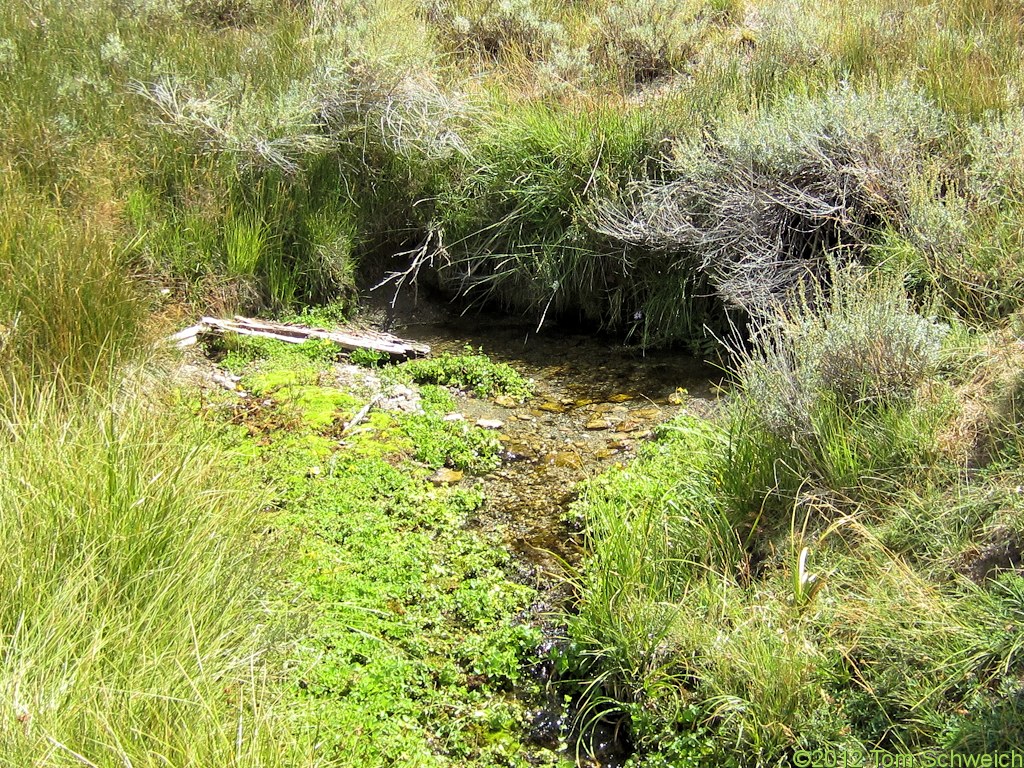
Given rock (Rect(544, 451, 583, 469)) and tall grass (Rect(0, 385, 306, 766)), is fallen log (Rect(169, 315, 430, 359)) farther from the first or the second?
tall grass (Rect(0, 385, 306, 766))

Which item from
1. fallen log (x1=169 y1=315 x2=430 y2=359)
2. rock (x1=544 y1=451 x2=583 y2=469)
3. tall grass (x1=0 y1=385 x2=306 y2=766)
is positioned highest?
tall grass (x1=0 y1=385 x2=306 y2=766)

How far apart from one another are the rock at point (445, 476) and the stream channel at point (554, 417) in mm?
168

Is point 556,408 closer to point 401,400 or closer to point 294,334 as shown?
point 401,400

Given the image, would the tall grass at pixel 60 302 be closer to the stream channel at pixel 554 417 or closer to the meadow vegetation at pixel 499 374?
the meadow vegetation at pixel 499 374

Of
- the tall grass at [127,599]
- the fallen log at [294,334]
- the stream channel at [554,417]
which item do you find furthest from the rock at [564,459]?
the tall grass at [127,599]

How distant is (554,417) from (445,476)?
1047 millimetres

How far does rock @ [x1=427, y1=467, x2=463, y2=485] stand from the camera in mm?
4914

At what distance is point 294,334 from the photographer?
625cm

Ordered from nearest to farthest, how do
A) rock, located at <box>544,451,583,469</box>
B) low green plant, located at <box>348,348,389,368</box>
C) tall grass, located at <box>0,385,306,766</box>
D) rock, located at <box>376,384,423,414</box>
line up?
tall grass, located at <box>0,385,306,766</box>
rock, located at <box>544,451,583,469</box>
rock, located at <box>376,384,423,414</box>
low green plant, located at <box>348,348,389,368</box>

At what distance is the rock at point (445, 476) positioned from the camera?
16.1 feet

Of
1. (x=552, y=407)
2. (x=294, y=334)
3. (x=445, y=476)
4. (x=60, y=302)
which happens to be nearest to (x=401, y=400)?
(x=445, y=476)

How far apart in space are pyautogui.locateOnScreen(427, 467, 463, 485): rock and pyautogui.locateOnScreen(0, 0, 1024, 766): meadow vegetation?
9 centimetres
